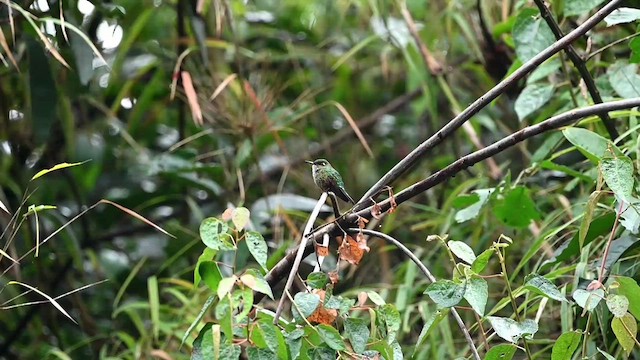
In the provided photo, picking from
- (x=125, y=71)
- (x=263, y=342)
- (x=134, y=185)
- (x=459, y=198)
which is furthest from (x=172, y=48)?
(x=263, y=342)

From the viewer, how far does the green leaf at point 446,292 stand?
1.03 meters

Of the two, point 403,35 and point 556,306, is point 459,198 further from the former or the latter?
point 403,35

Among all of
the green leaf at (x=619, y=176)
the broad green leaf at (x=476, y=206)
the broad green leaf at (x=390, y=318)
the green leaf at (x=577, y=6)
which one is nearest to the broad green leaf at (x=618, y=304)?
the green leaf at (x=619, y=176)

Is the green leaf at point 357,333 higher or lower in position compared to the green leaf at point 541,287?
higher

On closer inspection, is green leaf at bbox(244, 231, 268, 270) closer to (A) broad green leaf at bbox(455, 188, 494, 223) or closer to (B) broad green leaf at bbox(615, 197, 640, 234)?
(B) broad green leaf at bbox(615, 197, 640, 234)

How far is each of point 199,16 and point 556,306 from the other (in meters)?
1.04

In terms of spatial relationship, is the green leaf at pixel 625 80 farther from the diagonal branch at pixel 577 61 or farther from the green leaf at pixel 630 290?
the green leaf at pixel 630 290

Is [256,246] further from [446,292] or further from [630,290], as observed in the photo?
[630,290]

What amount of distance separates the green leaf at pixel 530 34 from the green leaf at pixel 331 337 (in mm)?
668

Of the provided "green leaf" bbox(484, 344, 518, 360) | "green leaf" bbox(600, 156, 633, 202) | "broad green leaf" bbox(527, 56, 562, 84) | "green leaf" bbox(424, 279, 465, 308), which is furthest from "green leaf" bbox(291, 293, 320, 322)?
"broad green leaf" bbox(527, 56, 562, 84)

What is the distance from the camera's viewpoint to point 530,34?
4.85 feet

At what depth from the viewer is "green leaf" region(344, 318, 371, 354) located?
1.03m

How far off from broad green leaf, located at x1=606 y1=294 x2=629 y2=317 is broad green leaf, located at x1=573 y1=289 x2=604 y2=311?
0.04 feet

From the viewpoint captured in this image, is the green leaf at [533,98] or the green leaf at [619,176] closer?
the green leaf at [619,176]
